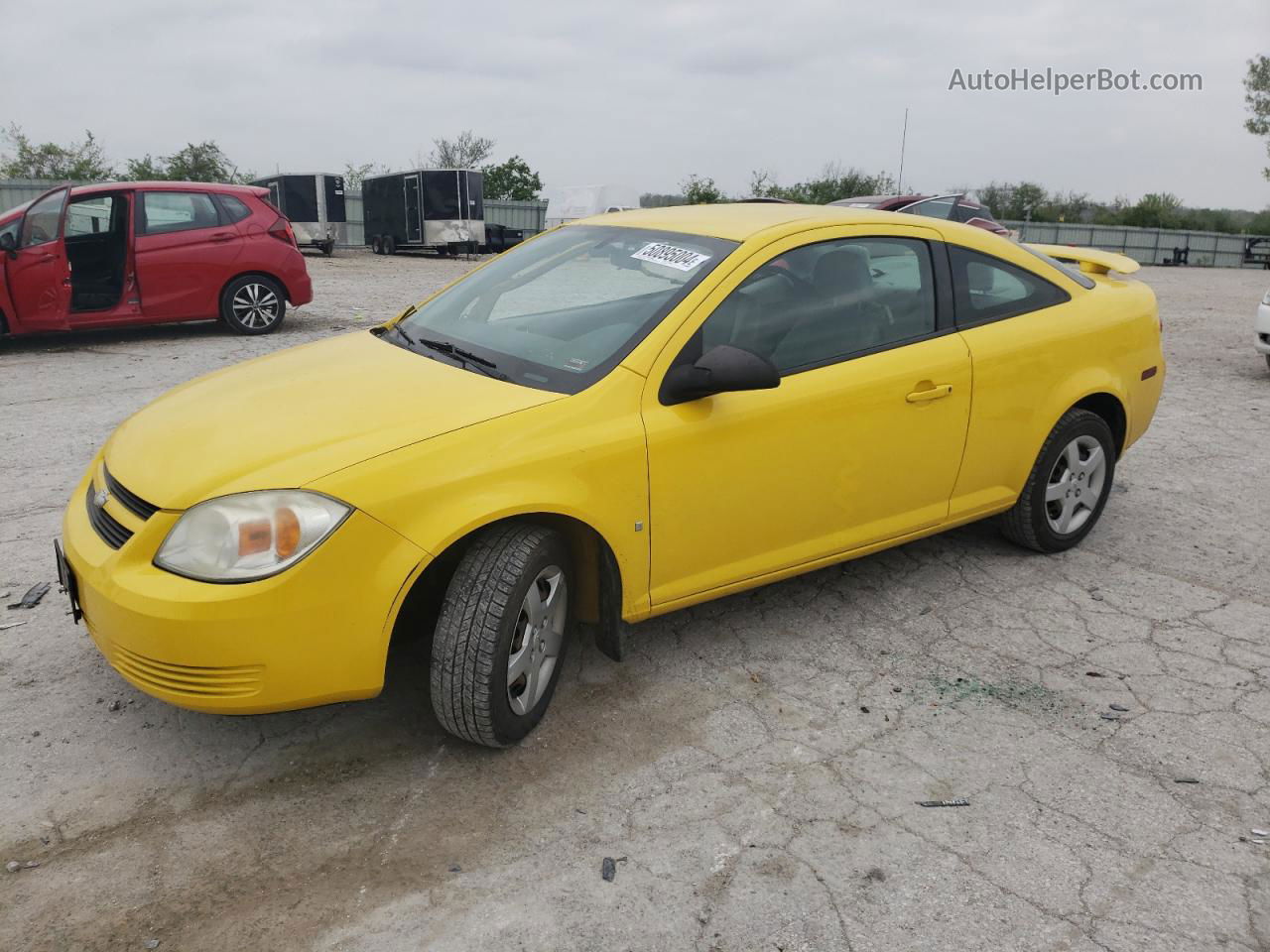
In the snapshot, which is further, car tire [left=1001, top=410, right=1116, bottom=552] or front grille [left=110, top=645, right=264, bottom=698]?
car tire [left=1001, top=410, right=1116, bottom=552]

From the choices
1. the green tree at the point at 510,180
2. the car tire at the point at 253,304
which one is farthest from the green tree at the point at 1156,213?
the car tire at the point at 253,304

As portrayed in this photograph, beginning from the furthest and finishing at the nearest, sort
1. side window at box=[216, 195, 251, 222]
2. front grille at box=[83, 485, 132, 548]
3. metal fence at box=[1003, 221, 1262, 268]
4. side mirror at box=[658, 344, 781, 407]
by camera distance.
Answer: metal fence at box=[1003, 221, 1262, 268], side window at box=[216, 195, 251, 222], side mirror at box=[658, 344, 781, 407], front grille at box=[83, 485, 132, 548]

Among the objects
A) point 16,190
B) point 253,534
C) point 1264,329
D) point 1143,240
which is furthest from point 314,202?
point 1143,240

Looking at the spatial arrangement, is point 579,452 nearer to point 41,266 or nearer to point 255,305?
point 41,266

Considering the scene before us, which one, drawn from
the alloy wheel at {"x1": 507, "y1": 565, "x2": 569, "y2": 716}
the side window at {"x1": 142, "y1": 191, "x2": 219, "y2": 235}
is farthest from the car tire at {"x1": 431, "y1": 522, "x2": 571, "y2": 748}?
the side window at {"x1": 142, "y1": 191, "x2": 219, "y2": 235}

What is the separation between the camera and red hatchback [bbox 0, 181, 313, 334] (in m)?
8.98

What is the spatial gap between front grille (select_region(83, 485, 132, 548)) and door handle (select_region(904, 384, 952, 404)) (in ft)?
8.46

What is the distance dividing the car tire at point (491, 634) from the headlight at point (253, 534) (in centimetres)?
41

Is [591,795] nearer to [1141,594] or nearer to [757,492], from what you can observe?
[757,492]

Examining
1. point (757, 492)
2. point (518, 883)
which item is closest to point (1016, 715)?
point (757, 492)

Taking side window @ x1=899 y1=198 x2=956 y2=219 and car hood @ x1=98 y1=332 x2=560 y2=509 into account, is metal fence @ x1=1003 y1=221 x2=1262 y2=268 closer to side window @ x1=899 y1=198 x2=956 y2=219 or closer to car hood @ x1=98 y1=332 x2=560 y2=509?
side window @ x1=899 y1=198 x2=956 y2=219

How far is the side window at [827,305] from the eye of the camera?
334cm

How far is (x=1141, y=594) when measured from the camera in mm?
4156

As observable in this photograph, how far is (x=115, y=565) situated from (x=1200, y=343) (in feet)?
37.9
